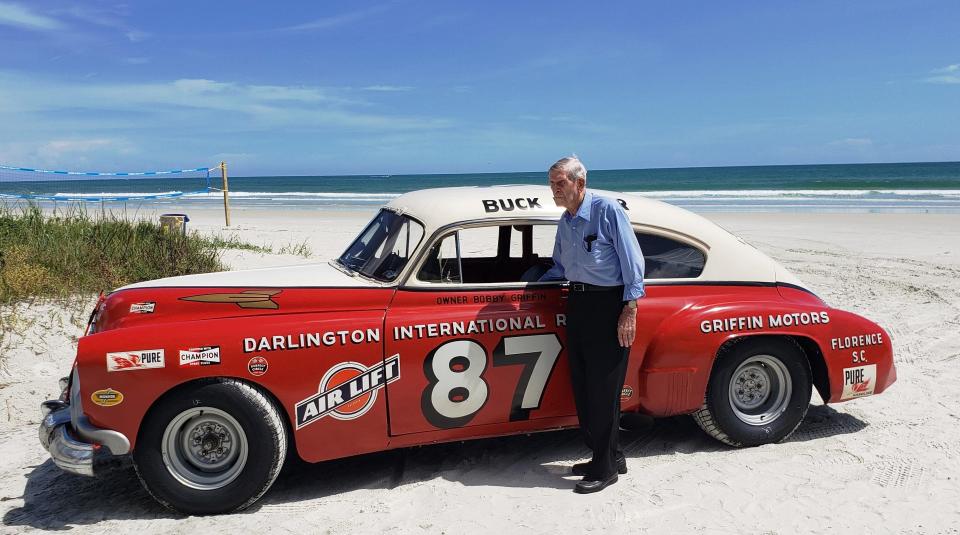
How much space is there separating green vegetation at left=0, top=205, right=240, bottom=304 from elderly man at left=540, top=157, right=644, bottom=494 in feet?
18.8

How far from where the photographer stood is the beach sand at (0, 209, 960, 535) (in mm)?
3766

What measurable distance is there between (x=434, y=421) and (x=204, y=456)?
4.20ft

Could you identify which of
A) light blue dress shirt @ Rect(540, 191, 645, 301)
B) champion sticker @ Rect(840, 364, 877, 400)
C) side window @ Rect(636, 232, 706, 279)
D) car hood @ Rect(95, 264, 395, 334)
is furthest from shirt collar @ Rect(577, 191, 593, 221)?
champion sticker @ Rect(840, 364, 877, 400)

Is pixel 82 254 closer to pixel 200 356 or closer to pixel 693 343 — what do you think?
pixel 200 356

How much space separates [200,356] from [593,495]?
91.2 inches

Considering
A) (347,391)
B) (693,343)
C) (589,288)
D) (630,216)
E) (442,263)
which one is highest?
(630,216)

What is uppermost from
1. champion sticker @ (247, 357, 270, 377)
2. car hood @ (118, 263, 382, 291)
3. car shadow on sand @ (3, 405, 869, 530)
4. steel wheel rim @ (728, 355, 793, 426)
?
car hood @ (118, 263, 382, 291)

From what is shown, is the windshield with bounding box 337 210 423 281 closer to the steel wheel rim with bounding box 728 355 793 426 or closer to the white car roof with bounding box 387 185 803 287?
the white car roof with bounding box 387 185 803 287

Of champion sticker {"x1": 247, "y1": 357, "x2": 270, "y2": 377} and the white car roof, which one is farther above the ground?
the white car roof

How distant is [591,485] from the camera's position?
4094 millimetres

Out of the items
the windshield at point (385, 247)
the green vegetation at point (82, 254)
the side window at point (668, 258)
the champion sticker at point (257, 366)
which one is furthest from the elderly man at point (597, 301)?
the green vegetation at point (82, 254)

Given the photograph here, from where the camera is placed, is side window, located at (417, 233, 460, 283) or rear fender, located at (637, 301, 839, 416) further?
rear fender, located at (637, 301, 839, 416)

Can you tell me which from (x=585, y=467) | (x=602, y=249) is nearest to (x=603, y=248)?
(x=602, y=249)

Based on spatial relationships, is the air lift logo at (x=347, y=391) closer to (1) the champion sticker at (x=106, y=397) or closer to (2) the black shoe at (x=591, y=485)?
(1) the champion sticker at (x=106, y=397)
